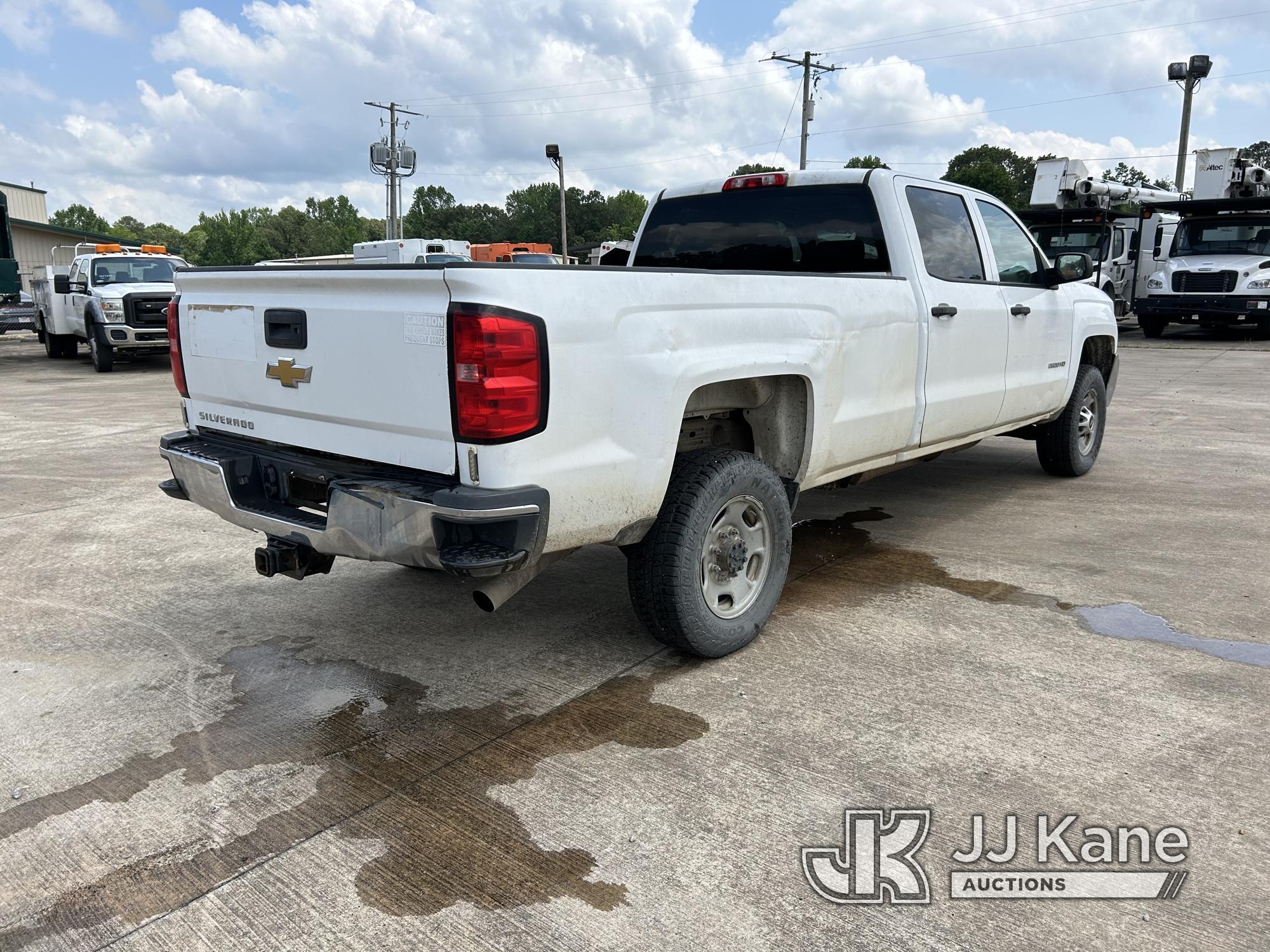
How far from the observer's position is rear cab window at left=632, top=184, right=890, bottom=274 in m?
4.77

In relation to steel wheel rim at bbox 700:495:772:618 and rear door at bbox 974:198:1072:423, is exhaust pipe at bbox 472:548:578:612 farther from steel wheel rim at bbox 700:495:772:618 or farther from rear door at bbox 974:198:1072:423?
rear door at bbox 974:198:1072:423

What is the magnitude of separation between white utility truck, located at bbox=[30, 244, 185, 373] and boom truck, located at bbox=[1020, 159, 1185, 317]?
16.9 m

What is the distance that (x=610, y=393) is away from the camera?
3125 millimetres

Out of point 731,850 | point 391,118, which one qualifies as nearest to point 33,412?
point 731,850

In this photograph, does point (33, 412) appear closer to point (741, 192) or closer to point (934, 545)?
point (741, 192)

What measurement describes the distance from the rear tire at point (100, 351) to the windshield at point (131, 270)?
2.89ft

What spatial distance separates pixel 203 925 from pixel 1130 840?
2.39 meters

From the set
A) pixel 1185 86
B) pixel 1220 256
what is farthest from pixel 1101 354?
pixel 1185 86

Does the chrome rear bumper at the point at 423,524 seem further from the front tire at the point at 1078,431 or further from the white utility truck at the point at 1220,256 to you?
the white utility truck at the point at 1220,256

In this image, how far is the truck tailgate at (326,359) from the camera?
9.70 ft

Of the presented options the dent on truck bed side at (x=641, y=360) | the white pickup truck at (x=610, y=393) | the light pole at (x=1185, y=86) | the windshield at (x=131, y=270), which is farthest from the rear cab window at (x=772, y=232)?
the light pole at (x=1185, y=86)

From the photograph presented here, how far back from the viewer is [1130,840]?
2.63m

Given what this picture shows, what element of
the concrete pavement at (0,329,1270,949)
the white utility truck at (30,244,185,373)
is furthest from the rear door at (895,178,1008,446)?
the white utility truck at (30,244,185,373)

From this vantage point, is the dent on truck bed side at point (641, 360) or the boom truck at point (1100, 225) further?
the boom truck at point (1100, 225)
